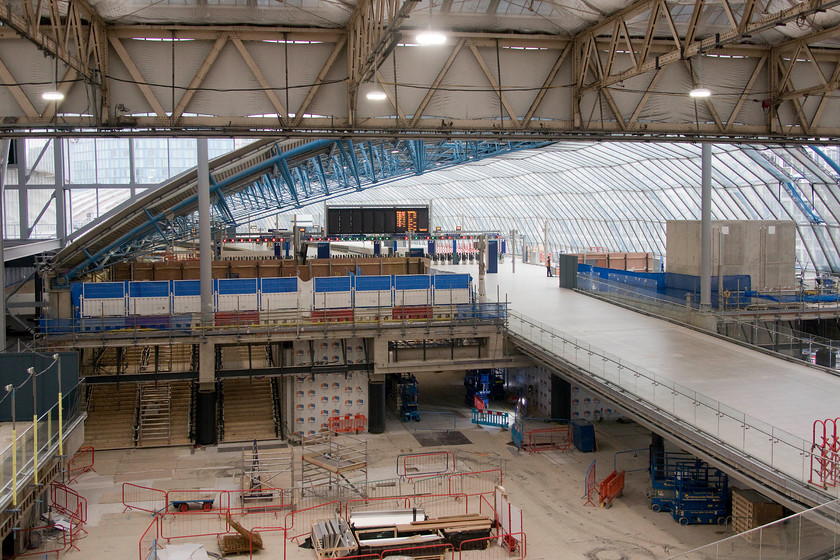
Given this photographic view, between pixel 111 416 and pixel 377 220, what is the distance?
17.6m

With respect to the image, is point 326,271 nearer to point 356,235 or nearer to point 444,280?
point 356,235

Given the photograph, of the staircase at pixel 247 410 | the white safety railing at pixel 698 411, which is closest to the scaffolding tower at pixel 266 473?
the staircase at pixel 247 410

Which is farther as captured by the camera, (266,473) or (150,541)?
(266,473)

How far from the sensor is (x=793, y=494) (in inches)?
535

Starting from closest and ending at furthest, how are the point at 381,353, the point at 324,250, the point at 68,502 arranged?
the point at 68,502 → the point at 381,353 → the point at 324,250

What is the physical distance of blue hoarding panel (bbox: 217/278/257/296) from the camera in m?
27.3

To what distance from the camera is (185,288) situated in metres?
27.3

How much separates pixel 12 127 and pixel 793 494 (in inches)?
578

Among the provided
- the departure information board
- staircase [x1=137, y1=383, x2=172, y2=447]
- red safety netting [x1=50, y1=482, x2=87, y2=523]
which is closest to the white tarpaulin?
red safety netting [x1=50, y1=482, x2=87, y2=523]

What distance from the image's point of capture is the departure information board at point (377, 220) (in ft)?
129

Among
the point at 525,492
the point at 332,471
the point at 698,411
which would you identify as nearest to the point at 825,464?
the point at 698,411

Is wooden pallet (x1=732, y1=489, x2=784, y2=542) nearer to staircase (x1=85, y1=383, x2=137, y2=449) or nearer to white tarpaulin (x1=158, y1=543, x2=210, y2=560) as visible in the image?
white tarpaulin (x1=158, y1=543, x2=210, y2=560)

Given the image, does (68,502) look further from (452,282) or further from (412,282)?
(452,282)

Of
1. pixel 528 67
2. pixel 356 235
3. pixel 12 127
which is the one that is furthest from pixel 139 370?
pixel 528 67
